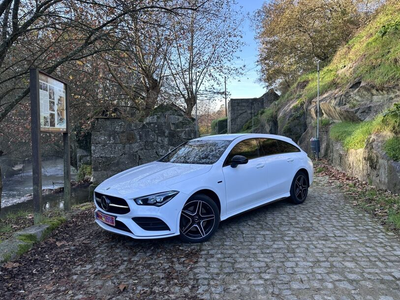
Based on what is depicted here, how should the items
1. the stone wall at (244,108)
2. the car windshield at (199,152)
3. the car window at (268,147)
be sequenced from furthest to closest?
the stone wall at (244,108)
the car window at (268,147)
the car windshield at (199,152)

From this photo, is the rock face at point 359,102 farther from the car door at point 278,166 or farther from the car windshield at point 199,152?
the car windshield at point 199,152

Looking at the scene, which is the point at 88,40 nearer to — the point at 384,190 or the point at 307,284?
the point at 307,284

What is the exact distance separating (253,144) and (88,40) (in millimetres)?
3858

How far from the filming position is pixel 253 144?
5.24 meters

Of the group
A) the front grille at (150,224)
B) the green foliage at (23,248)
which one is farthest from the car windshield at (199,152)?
the green foliage at (23,248)

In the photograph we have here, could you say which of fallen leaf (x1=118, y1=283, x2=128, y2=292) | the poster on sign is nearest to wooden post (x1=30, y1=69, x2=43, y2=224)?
the poster on sign

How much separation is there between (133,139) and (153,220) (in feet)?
18.4

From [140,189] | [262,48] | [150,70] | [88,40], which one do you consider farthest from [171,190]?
[262,48]

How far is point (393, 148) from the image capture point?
6.01 metres

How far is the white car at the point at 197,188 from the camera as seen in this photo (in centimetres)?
369

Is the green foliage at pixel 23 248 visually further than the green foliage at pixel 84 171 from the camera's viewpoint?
No

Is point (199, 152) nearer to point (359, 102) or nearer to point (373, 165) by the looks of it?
point (373, 165)

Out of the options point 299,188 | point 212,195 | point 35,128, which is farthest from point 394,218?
point 35,128

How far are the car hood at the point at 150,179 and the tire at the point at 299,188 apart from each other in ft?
7.54
